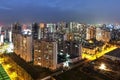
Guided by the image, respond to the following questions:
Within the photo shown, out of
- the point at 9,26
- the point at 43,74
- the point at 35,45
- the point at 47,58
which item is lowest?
the point at 43,74

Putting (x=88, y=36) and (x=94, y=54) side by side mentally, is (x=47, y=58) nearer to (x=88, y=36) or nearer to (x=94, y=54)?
(x=94, y=54)

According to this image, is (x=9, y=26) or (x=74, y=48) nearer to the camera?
(x=74, y=48)

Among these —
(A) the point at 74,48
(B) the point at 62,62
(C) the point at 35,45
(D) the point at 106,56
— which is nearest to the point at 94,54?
(D) the point at 106,56

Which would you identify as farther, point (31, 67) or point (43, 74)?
point (31, 67)

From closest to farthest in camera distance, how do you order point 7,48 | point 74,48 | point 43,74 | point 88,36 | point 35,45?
point 43,74 → point 35,45 → point 74,48 → point 7,48 → point 88,36

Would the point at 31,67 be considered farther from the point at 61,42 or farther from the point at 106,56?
the point at 106,56

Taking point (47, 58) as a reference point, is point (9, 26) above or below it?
above

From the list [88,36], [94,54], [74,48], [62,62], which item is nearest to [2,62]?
[62,62]

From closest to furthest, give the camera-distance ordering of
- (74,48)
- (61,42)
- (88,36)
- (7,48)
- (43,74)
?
(43,74) < (74,48) < (61,42) < (7,48) < (88,36)

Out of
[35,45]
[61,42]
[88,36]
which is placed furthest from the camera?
[88,36]
